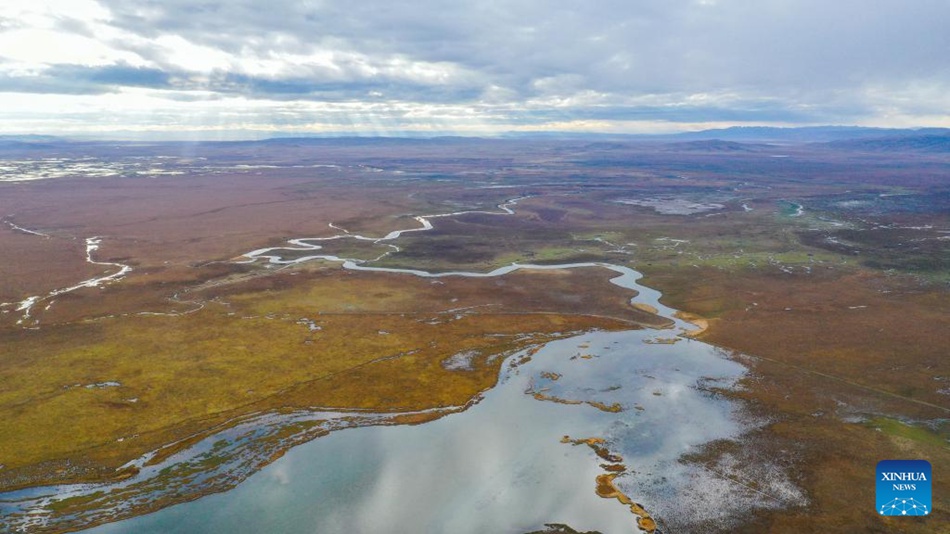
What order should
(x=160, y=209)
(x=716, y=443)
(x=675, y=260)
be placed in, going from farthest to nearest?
(x=160, y=209)
(x=675, y=260)
(x=716, y=443)

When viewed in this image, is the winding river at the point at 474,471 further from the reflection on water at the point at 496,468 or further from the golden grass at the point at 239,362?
the golden grass at the point at 239,362

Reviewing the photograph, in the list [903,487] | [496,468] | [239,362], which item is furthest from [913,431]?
[239,362]

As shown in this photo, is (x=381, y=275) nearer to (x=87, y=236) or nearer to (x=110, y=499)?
(x=110, y=499)

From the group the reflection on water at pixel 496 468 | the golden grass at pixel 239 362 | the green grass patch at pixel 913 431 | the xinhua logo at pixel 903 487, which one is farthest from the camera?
the golden grass at pixel 239 362

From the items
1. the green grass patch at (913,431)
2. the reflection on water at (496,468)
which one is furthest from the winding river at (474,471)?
the green grass patch at (913,431)

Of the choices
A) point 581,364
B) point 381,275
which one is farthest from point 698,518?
point 381,275

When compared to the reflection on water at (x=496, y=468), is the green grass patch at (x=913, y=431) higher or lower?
higher
